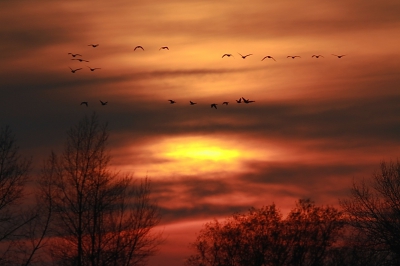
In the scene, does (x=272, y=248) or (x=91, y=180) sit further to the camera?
(x=272, y=248)

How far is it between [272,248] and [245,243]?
2426 mm

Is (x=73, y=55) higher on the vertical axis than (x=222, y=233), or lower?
higher

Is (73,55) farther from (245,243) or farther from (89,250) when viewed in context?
(245,243)

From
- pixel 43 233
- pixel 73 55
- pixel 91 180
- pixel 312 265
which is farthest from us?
pixel 312 265

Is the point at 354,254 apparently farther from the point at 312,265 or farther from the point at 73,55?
the point at 73,55

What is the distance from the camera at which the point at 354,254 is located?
80.2 metres

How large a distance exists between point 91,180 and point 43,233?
6.77m

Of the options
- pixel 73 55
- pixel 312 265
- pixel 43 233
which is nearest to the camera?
pixel 73 55

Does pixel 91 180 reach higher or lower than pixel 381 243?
higher

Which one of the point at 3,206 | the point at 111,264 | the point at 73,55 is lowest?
the point at 111,264

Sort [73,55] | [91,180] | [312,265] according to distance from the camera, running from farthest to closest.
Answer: [312,265]
[91,180]
[73,55]

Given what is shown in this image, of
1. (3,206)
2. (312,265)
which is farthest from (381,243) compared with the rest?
(3,206)

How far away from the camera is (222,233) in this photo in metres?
80.6

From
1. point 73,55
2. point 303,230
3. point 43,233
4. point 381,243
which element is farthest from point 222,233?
point 73,55
